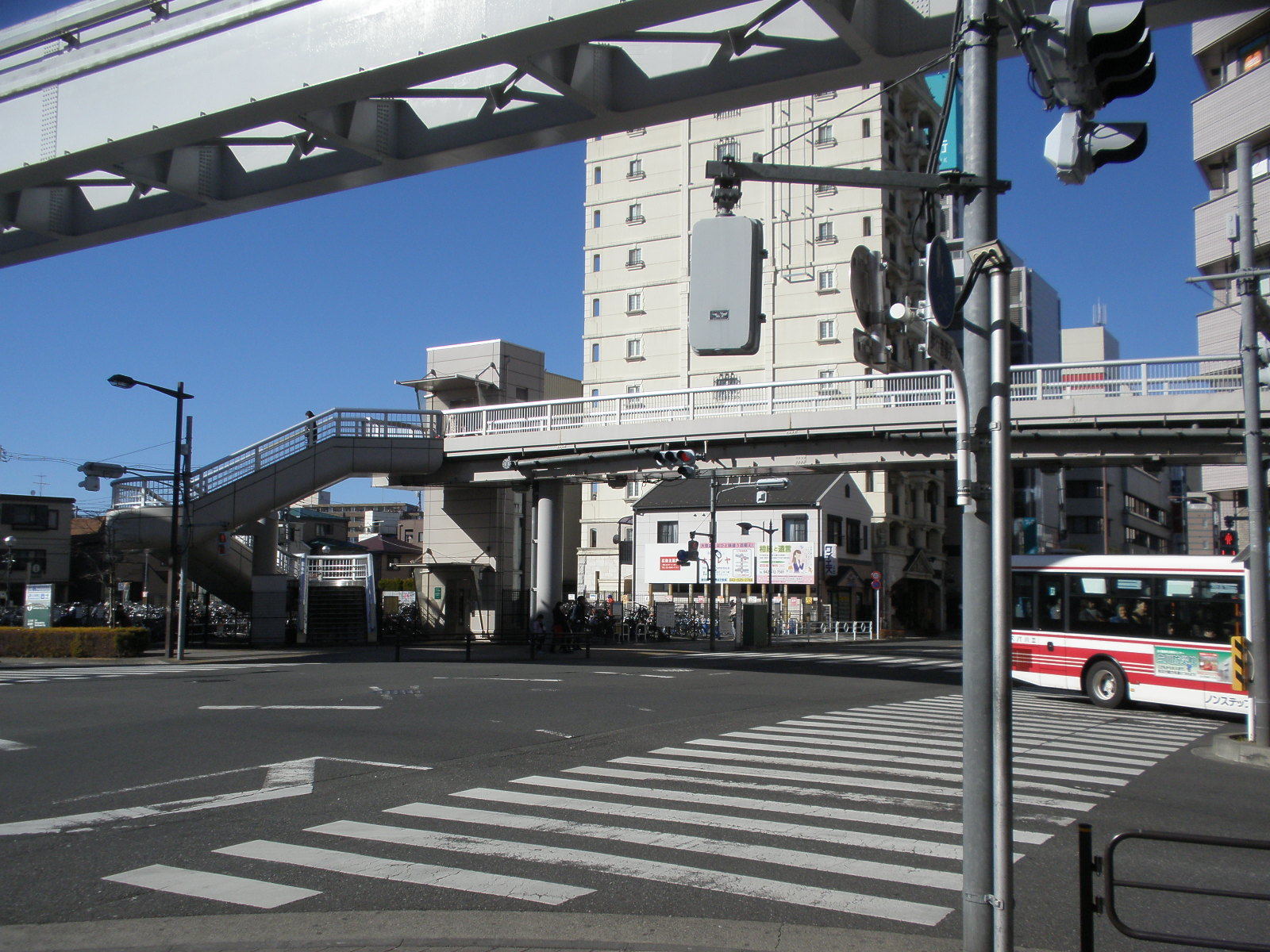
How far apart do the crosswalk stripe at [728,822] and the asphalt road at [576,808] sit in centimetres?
4

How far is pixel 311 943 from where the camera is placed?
5.64 m

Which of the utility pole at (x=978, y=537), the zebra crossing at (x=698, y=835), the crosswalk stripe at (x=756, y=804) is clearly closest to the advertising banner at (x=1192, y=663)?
the zebra crossing at (x=698, y=835)

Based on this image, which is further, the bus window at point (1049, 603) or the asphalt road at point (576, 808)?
the bus window at point (1049, 603)

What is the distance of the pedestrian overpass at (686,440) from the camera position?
25.8m

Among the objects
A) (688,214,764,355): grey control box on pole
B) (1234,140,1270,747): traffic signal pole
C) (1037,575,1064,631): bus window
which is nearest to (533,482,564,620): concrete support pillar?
(1037,575,1064,631): bus window

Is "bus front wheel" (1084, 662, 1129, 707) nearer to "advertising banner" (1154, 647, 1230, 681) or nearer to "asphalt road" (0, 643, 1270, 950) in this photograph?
"advertising banner" (1154, 647, 1230, 681)

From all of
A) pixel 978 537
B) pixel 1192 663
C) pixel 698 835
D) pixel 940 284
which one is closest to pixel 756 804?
pixel 698 835

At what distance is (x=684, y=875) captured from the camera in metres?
7.07

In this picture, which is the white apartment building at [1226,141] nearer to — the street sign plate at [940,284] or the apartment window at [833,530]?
the apartment window at [833,530]

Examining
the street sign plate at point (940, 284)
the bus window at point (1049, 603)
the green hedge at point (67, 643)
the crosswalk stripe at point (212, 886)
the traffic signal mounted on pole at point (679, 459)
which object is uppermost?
the traffic signal mounted on pole at point (679, 459)

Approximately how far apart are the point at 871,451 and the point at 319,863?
2464cm

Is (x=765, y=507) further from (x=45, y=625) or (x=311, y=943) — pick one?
(x=311, y=943)

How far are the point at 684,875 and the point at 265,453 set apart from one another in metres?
30.6

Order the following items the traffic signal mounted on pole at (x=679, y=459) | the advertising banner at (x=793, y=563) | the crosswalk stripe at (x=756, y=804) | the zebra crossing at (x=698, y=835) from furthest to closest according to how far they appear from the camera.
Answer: the advertising banner at (x=793, y=563) < the traffic signal mounted on pole at (x=679, y=459) < the crosswalk stripe at (x=756, y=804) < the zebra crossing at (x=698, y=835)
